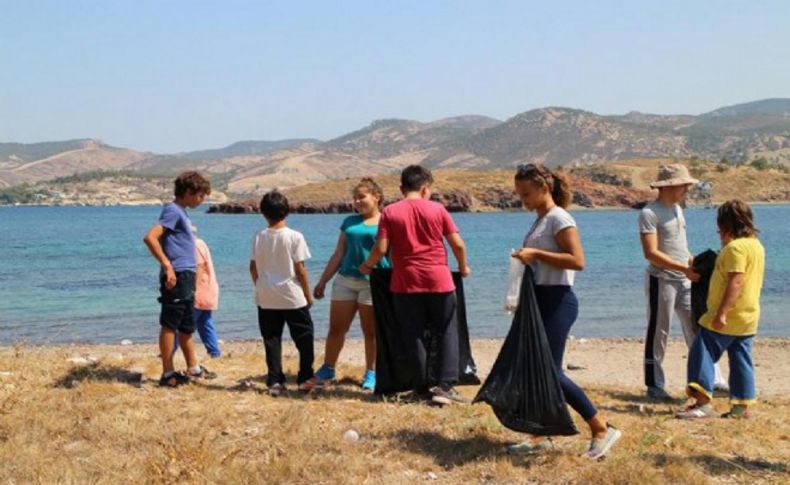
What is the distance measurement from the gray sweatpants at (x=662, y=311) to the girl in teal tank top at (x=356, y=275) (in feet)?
8.13

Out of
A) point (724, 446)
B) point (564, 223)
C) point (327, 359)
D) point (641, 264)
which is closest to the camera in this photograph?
point (564, 223)

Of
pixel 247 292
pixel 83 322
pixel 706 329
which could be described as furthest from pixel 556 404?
pixel 247 292

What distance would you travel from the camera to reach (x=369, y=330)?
27.3 feet

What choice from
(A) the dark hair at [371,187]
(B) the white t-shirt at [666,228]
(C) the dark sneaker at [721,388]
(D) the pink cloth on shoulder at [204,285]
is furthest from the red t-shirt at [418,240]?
(D) the pink cloth on shoulder at [204,285]

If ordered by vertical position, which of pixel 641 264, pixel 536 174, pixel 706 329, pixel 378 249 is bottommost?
pixel 641 264

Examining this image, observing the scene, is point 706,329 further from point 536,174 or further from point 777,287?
point 777,287

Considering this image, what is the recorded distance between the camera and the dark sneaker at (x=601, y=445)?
6.01 metres

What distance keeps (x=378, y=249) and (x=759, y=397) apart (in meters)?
4.46

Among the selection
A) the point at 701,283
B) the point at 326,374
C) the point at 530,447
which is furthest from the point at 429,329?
the point at 701,283

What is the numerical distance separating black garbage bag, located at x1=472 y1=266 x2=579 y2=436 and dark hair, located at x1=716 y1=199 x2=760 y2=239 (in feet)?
6.89

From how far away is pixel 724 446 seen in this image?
21.1ft

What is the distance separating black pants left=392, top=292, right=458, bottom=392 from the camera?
24.1 ft

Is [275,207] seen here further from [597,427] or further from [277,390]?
[597,427]

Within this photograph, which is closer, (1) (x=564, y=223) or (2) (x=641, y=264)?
(1) (x=564, y=223)
